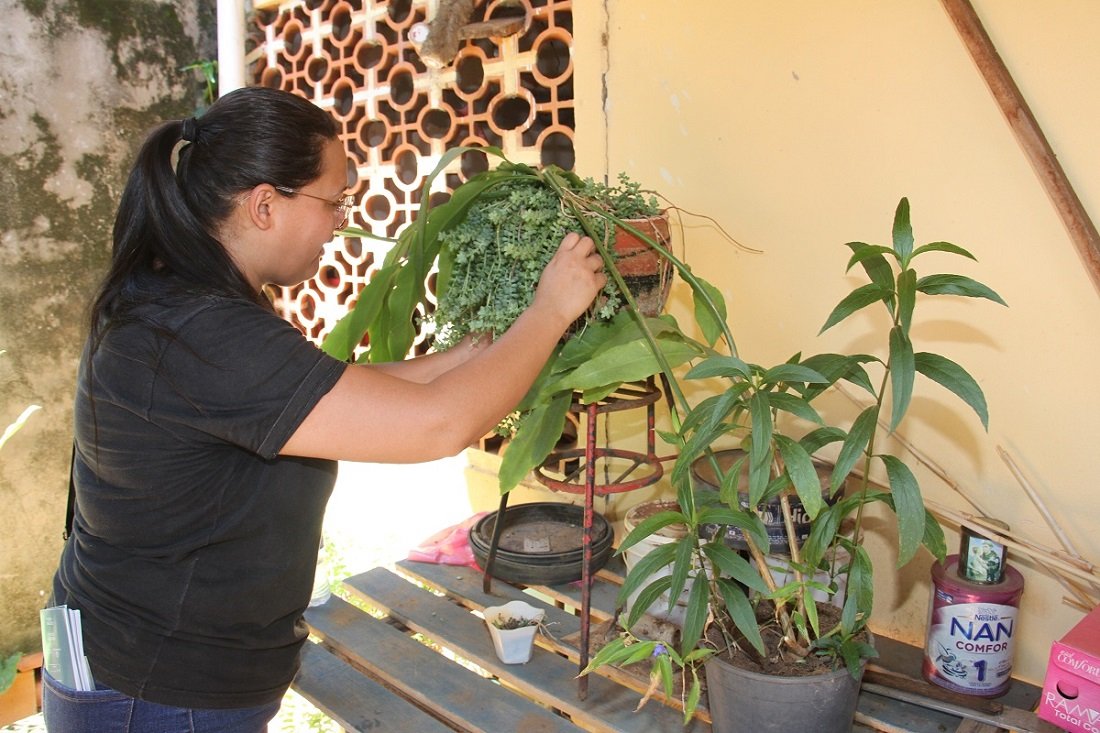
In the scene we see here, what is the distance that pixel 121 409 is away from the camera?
3.66 feet

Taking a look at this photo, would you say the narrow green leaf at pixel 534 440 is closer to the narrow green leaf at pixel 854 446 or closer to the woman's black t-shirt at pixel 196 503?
the woman's black t-shirt at pixel 196 503

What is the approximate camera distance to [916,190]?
5.50 ft

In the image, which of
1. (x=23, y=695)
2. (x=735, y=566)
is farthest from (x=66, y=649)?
(x=23, y=695)

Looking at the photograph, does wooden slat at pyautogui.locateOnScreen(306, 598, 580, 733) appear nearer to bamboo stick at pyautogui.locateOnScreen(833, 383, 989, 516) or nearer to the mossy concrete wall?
bamboo stick at pyautogui.locateOnScreen(833, 383, 989, 516)

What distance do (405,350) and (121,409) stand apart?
609 millimetres

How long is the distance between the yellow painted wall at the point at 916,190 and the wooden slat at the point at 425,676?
816 millimetres

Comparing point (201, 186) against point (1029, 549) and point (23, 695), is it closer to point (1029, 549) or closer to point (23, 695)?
point (1029, 549)

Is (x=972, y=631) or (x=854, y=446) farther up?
(x=854, y=446)

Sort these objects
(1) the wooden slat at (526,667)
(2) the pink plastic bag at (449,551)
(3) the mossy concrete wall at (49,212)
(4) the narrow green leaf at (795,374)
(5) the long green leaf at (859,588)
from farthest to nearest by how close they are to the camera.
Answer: (3) the mossy concrete wall at (49,212) < (2) the pink plastic bag at (449,551) < (1) the wooden slat at (526,667) < (5) the long green leaf at (859,588) < (4) the narrow green leaf at (795,374)

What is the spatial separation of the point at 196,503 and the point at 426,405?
1.13 feet

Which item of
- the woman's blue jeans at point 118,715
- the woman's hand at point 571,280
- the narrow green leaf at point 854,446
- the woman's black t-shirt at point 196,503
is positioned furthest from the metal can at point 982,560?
the woman's blue jeans at point 118,715

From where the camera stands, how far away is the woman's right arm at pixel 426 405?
3.52 ft

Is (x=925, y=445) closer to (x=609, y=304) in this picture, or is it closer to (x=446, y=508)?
(x=609, y=304)

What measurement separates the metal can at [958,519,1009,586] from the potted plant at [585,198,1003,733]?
0.27m
